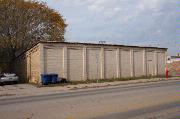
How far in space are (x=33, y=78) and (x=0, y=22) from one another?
13956 millimetres

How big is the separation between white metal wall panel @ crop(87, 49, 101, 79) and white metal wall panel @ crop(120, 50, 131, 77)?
12.9ft

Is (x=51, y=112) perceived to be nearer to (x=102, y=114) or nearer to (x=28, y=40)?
(x=102, y=114)

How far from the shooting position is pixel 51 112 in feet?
34.6

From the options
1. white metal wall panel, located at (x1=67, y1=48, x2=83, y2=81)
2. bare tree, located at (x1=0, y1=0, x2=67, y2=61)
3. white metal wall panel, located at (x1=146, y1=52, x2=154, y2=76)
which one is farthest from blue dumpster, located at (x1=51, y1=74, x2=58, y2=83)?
bare tree, located at (x1=0, y1=0, x2=67, y2=61)

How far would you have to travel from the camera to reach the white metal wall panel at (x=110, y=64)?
33281mm

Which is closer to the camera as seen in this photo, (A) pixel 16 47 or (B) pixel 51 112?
(B) pixel 51 112

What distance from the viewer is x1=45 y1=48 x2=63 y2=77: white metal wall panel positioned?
2845 cm

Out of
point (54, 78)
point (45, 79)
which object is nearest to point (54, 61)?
point (54, 78)

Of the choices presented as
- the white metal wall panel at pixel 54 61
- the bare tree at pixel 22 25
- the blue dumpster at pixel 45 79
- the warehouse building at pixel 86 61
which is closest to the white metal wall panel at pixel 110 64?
the warehouse building at pixel 86 61

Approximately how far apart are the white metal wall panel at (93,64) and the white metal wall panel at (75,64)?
1113mm

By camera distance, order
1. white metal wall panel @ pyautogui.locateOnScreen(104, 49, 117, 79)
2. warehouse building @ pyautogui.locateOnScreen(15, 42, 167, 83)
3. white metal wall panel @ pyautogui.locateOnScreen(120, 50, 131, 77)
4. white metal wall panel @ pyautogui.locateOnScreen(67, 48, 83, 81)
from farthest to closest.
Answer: white metal wall panel @ pyautogui.locateOnScreen(120, 50, 131, 77)
white metal wall panel @ pyautogui.locateOnScreen(104, 49, 117, 79)
white metal wall panel @ pyautogui.locateOnScreen(67, 48, 83, 81)
warehouse building @ pyautogui.locateOnScreen(15, 42, 167, 83)

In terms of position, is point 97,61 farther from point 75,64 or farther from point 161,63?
point 161,63

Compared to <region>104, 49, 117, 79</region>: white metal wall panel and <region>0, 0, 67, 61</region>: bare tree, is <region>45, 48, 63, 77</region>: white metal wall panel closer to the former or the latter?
<region>104, 49, 117, 79</region>: white metal wall panel

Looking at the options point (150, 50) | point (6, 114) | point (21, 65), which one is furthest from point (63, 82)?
point (6, 114)
